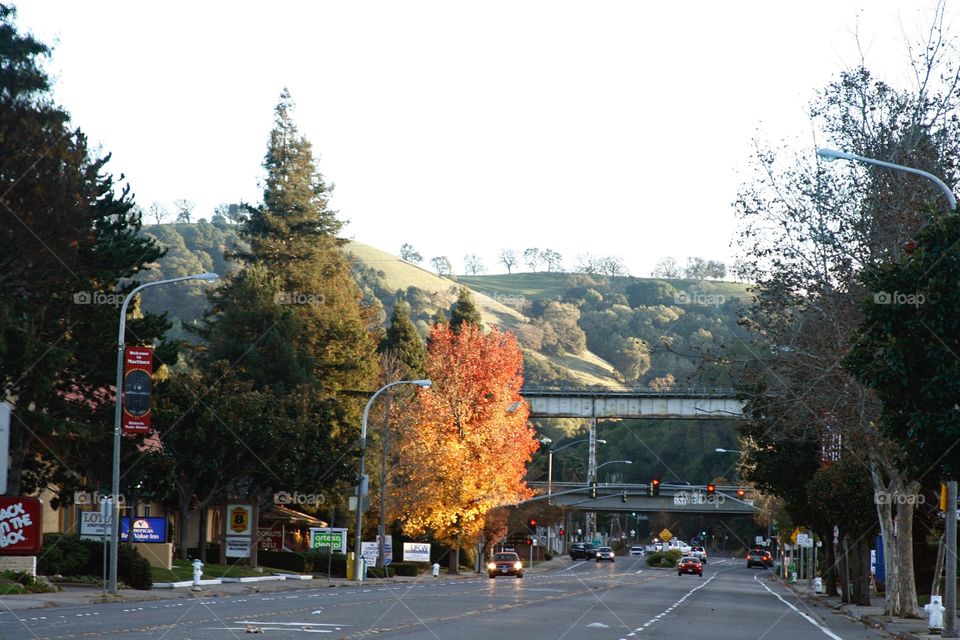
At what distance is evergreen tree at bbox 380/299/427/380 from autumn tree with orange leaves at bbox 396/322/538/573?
16026 mm

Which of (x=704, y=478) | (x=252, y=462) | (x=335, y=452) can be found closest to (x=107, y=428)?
(x=252, y=462)

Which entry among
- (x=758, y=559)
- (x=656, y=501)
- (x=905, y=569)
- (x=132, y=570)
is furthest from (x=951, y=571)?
(x=758, y=559)

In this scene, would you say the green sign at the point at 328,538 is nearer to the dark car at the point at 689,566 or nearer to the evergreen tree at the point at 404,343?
the evergreen tree at the point at 404,343

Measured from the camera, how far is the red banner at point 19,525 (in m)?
8.91

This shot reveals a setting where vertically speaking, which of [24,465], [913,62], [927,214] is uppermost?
[913,62]

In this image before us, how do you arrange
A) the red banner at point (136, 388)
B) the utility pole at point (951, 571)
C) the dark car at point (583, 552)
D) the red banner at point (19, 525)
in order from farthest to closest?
the dark car at point (583, 552) < the red banner at point (136, 388) < the utility pole at point (951, 571) < the red banner at point (19, 525)

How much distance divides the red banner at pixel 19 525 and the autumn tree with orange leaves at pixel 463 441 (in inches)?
2252

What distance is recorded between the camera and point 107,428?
43.8 m

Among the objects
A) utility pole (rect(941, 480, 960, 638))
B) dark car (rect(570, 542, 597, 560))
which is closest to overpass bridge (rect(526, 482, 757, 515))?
dark car (rect(570, 542, 597, 560))

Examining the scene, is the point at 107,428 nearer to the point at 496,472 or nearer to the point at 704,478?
the point at 496,472

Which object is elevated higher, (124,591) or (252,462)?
(252,462)

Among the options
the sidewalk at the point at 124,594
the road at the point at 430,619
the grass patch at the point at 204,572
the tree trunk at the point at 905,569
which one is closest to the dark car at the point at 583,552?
the grass patch at the point at 204,572

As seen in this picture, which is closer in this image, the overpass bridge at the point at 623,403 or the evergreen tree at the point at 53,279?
the evergreen tree at the point at 53,279

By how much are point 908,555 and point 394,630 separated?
777 inches
